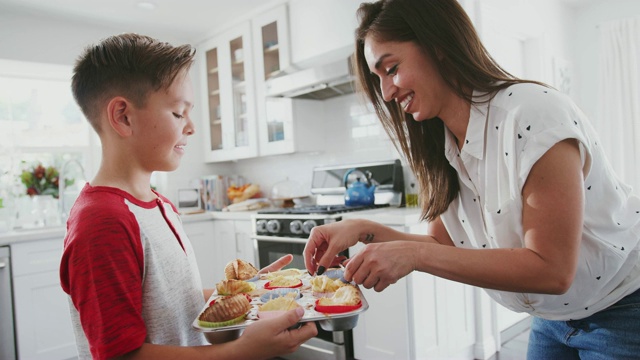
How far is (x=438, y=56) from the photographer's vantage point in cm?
104

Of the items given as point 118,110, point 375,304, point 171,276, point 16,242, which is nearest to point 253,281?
point 171,276

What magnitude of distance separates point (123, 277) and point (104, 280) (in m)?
0.03

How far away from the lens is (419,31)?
1.04 meters

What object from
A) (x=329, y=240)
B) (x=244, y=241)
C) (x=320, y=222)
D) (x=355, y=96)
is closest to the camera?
(x=329, y=240)

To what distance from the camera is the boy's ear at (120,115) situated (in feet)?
3.09

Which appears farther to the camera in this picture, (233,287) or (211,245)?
(211,245)

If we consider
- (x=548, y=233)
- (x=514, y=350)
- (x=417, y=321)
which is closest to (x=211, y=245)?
(x=417, y=321)

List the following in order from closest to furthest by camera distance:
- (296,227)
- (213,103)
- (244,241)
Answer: (296,227), (244,241), (213,103)

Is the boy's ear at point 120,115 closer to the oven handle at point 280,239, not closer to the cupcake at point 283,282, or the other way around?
the cupcake at point 283,282

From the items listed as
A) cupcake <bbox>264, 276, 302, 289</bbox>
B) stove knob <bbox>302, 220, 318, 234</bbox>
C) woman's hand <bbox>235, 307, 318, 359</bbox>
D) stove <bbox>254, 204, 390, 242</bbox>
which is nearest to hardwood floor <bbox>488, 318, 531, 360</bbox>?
stove <bbox>254, 204, 390, 242</bbox>

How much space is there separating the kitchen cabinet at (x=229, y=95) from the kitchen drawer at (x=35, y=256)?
1.56 metres

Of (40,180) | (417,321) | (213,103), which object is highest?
(213,103)

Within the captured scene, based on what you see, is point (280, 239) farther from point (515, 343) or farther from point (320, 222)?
point (515, 343)

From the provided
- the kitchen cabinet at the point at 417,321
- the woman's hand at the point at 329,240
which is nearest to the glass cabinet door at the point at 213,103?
the kitchen cabinet at the point at 417,321
